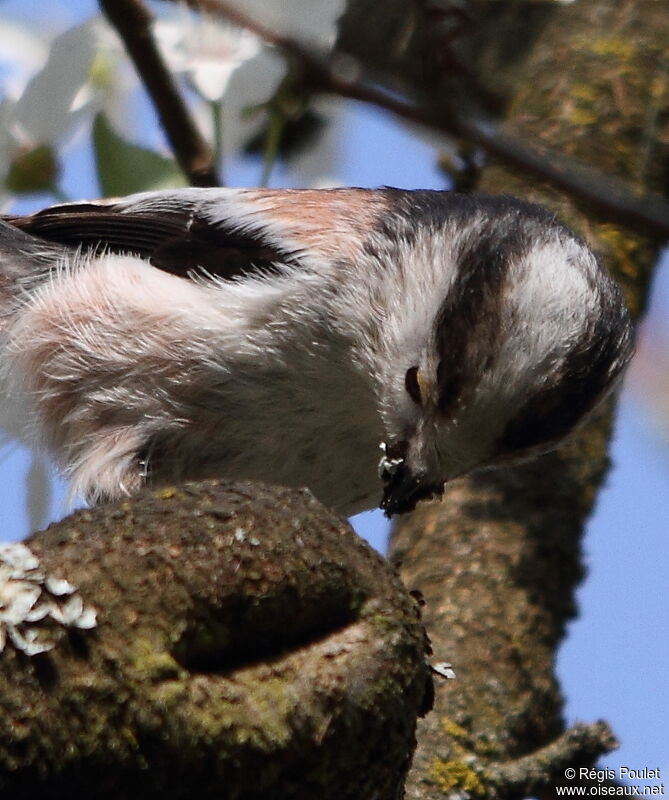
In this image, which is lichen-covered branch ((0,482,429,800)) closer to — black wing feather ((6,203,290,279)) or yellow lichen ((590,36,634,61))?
black wing feather ((6,203,290,279))

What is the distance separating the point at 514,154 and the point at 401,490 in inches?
49.8

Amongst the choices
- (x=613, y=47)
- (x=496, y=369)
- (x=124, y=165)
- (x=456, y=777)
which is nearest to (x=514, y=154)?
(x=496, y=369)

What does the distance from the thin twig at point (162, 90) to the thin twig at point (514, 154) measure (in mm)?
1150

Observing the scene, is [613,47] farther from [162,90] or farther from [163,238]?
[163,238]

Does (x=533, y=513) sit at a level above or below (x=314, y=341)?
above

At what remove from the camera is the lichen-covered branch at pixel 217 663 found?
77.4 inches

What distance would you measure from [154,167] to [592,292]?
4.37 feet

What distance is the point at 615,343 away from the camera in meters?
3.27

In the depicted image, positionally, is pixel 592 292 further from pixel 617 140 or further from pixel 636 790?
pixel 617 140

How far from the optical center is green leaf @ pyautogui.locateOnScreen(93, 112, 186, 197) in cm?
369

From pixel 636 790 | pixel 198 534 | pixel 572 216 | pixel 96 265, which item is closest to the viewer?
pixel 198 534

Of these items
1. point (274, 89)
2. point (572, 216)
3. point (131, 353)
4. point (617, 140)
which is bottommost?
point (131, 353)

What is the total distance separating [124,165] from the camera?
375cm

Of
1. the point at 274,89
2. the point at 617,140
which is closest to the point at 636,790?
the point at 274,89
